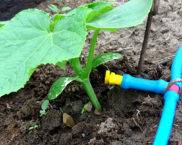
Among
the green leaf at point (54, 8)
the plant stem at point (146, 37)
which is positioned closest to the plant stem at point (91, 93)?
the plant stem at point (146, 37)

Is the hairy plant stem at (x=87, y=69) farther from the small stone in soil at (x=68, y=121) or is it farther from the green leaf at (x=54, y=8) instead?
the green leaf at (x=54, y=8)

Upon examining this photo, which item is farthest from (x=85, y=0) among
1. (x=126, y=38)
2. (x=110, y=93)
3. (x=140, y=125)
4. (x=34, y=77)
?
(x=140, y=125)

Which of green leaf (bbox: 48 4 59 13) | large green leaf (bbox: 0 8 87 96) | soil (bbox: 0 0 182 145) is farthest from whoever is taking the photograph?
green leaf (bbox: 48 4 59 13)

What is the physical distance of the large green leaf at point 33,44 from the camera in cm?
114

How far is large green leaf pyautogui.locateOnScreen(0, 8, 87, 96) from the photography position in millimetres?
1140

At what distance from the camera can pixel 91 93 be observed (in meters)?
1.57

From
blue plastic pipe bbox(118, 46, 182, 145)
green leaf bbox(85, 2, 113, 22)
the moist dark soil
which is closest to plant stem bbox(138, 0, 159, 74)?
blue plastic pipe bbox(118, 46, 182, 145)

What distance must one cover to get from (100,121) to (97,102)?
0.08m

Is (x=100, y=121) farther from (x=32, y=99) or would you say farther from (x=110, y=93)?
(x=32, y=99)

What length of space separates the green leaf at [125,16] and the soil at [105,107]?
1.32ft

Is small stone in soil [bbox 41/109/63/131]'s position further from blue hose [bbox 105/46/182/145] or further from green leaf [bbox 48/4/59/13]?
green leaf [bbox 48/4/59/13]

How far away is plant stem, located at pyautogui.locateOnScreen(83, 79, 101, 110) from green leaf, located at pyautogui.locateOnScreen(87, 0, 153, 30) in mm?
270

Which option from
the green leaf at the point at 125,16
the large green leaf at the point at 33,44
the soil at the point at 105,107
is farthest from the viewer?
the soil at the point at 105,107

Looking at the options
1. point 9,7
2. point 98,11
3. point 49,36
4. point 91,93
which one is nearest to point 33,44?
point 49,36
